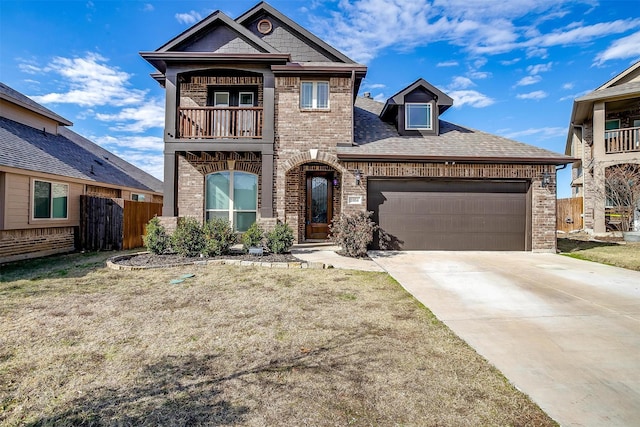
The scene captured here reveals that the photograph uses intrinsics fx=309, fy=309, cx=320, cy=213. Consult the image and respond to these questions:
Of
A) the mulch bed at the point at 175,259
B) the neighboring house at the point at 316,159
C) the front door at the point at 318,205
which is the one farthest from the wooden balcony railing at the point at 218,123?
the mulch bed at the point at 175,259

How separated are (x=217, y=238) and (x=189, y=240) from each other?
0.71 metres

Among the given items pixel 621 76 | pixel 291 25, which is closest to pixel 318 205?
pixel 291 25

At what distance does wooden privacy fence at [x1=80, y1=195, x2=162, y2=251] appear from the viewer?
1093cm

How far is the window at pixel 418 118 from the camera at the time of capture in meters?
11.5

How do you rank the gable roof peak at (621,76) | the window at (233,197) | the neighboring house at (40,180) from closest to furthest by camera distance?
the neighboring house at (40,180) → the window at (233,197) → the gable roof peak at (621,76)

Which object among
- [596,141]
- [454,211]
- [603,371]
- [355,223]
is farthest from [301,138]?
[596,141]

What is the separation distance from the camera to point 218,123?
33.6ft

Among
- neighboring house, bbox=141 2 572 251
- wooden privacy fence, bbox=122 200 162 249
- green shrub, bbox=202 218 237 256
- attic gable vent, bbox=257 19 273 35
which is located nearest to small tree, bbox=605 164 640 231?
neighboring house, bbox=141 2 572 251

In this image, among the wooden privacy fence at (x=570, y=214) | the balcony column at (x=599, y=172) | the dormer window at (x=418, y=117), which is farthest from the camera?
the wooden privacy fence at (x=570, y=214)

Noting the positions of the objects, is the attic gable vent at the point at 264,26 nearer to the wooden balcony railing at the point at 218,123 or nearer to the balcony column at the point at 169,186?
the wooden balcony railing at the point at 218,123

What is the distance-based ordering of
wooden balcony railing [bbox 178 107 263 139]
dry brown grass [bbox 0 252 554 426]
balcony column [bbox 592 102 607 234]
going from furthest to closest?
1. balcony column [bbox 592 102 607 234]
2. wooden balcony railing [bbox 178 107 263 139]
3. dry brown grass [bbox 0 252 554 426]

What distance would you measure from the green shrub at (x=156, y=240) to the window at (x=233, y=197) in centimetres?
241

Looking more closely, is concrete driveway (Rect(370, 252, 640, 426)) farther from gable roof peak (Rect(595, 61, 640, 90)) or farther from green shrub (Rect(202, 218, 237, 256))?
gable roof peak (Rect(595, 61, 640, 90))

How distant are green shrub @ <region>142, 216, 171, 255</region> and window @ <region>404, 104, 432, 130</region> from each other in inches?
355
